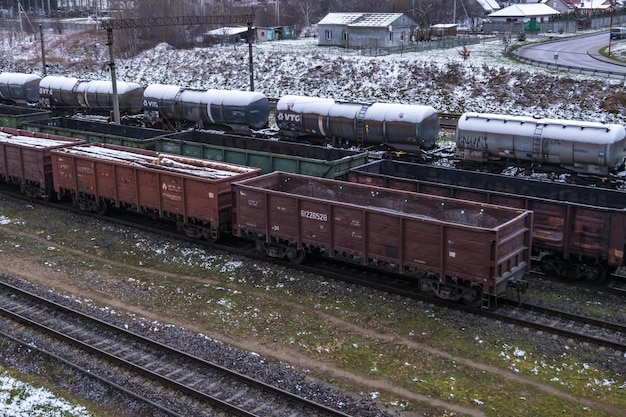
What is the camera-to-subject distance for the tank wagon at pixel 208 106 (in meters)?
36.0

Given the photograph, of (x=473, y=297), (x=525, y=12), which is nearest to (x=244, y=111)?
(x=473, y=297)

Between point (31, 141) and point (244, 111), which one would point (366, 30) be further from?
point (31, 141)

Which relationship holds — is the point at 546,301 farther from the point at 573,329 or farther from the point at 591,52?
the point at 591,52

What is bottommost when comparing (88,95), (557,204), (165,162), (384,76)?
(557,204)

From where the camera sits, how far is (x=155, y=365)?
12852 mm

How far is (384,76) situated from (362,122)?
970 inches

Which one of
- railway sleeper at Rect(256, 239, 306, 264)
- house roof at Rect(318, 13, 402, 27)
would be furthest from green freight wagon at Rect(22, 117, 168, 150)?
house roof at Rect(318, 13, 402, 27)

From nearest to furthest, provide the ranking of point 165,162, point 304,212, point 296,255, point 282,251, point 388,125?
point 304,212
point 296,255
point 282,251
point 165,162
point 388,125

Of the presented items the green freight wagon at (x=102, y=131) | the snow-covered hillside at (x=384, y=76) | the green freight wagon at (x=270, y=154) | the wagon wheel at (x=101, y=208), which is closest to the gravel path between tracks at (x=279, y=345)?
the wagon wheel at (x=101, y=208)

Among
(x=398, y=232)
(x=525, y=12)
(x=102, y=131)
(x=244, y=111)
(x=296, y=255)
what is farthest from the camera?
(x=525, y=12)

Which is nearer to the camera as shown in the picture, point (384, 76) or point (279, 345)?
point (279, 345)

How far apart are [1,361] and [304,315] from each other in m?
6.65

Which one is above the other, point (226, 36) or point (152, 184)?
point (226, 36)

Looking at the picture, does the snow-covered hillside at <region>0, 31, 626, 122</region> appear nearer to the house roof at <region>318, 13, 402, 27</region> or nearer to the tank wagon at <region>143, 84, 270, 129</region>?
the house roof at <region>318, 13, 402, 27</region>
